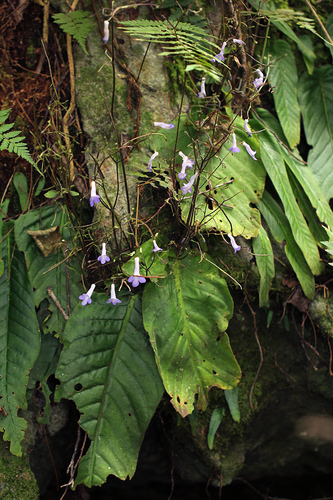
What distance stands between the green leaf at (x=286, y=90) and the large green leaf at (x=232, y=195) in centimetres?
43

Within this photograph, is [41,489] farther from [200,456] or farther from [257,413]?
[257,413]

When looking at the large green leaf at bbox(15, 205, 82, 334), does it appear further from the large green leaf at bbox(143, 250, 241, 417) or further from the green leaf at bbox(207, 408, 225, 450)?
the green leaf at bbox(207, 408, 225, 450)

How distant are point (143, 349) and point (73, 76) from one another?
1.70 metres

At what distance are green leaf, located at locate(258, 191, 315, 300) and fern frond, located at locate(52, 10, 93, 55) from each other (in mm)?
1424

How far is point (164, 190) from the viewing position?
209 centimetres

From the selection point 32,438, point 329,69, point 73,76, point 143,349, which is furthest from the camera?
point 329,69

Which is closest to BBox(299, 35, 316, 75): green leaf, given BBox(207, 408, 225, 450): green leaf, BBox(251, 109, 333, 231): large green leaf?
BBox(251, 109, 333, 231): large green leaf

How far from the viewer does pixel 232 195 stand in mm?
1990

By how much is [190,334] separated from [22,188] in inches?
51.4

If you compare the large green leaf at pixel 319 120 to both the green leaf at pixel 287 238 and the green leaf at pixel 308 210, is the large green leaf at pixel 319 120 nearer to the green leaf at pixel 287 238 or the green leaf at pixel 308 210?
the green leaf at pixel 308 210

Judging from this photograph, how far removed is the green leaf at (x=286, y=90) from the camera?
7.73 ft

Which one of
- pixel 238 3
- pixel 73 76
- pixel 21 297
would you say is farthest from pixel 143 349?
pixel 238 3

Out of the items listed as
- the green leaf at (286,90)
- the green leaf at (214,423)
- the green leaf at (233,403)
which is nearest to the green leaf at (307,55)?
the green leaf at (286,90)

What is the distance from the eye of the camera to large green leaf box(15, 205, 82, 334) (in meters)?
1.97
